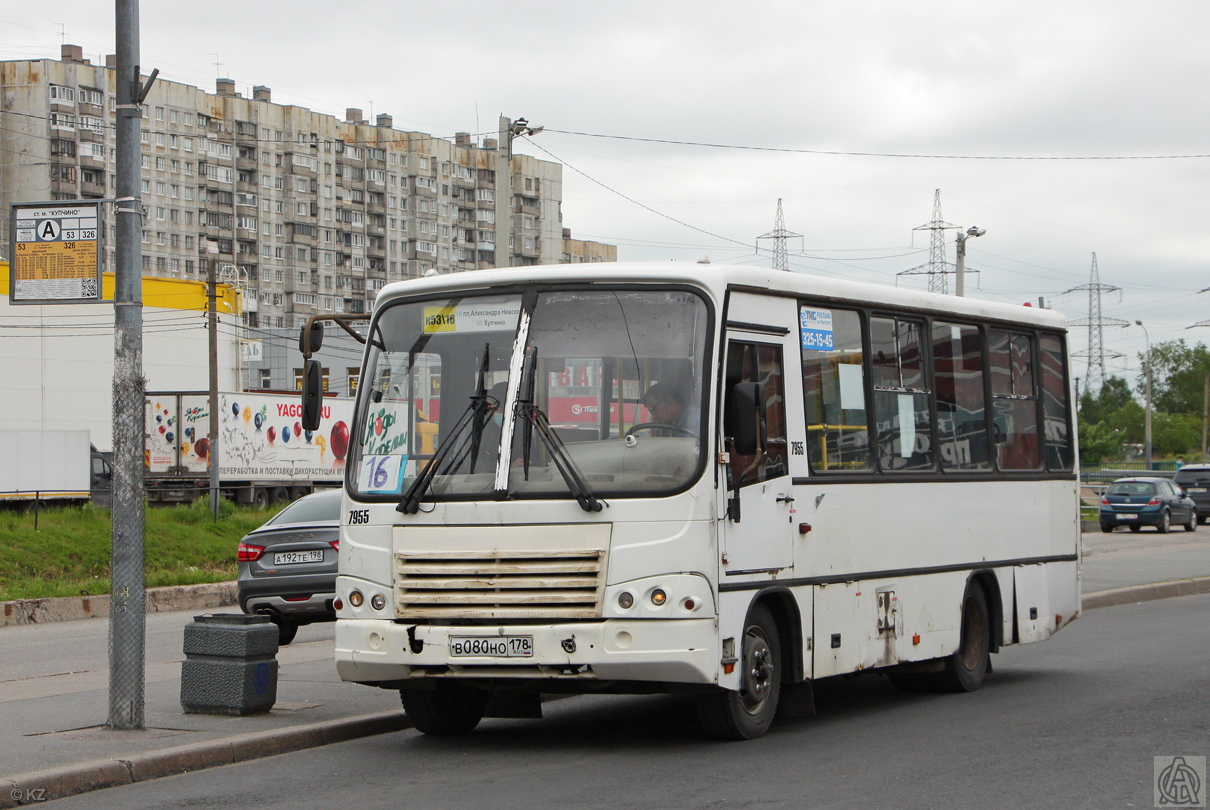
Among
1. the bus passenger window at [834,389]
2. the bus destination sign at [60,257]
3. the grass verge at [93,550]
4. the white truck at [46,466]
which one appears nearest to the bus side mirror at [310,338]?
the bus destination sign at [60,257]

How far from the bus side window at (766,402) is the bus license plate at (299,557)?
7.67 m

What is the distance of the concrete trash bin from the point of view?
32.8ft

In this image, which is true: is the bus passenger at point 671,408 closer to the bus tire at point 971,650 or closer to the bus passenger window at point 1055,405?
the bus tire at point 971,650

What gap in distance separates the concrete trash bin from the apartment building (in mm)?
91612

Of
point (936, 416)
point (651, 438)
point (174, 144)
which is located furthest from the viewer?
point (174, 144)

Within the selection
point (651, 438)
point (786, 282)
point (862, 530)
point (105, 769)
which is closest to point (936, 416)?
point (862, 530)

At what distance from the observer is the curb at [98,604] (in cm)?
2078

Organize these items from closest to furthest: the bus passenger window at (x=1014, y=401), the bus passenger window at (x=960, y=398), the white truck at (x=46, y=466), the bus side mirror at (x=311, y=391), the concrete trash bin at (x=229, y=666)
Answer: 1. the bus side mirror at (x=311, y=391)
2. the concrete trash bin at (x=229, y=666)
3. the bus passenger window at (x=960, y=398)
4. the bus passenger window at (x=1014, y=401)
5. the white truck at (x=46, y=466)

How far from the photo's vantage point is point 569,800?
7.38 meters

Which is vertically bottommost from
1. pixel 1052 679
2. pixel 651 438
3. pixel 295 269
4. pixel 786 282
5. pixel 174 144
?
pixel 1052 679

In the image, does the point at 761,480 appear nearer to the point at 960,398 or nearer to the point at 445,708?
the point at 445,708

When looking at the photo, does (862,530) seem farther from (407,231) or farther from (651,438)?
(407,231)

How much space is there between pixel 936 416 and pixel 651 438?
3577mm

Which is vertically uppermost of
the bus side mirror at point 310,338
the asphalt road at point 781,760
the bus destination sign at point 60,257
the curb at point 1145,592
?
the bus destination sign at point 60,257
